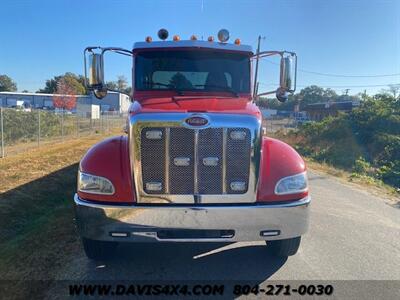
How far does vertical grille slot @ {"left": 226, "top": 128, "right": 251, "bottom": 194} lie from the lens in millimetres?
3547

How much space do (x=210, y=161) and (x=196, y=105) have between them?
0.80 metres

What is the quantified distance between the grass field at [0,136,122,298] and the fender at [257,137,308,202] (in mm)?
2320

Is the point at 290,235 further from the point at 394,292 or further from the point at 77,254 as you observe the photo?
the point at 77,254

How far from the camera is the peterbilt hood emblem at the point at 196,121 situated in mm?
3498

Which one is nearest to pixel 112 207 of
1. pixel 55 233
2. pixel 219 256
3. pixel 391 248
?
pixel 219 256

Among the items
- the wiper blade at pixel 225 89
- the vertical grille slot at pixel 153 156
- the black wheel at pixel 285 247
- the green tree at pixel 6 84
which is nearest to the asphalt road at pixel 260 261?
the black wheel at pixel 285 247

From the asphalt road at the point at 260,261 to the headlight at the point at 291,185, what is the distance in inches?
36.9

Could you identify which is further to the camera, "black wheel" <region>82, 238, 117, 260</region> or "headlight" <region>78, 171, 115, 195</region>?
"black wheel" <region>82, 238, 117, 260</region>

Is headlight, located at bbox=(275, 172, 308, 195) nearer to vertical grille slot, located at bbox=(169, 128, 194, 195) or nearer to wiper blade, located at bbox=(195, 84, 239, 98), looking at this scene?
vertical grille slot, located at bbox=(169, 128, 194, 195)

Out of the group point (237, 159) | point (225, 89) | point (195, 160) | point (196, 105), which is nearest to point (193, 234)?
point (195, 160)

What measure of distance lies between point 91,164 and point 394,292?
325 centimetres

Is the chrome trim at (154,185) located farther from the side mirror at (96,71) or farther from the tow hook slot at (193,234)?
the side mirror at (96,71)

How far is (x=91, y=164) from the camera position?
3.70 meters

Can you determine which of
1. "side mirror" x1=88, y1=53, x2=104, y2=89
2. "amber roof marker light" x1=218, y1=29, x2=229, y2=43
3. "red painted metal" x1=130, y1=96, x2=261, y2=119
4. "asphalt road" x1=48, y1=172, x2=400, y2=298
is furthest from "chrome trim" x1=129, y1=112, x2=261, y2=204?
"amber roof marker light" x1=218, y1=29, x2=229, y2=43
